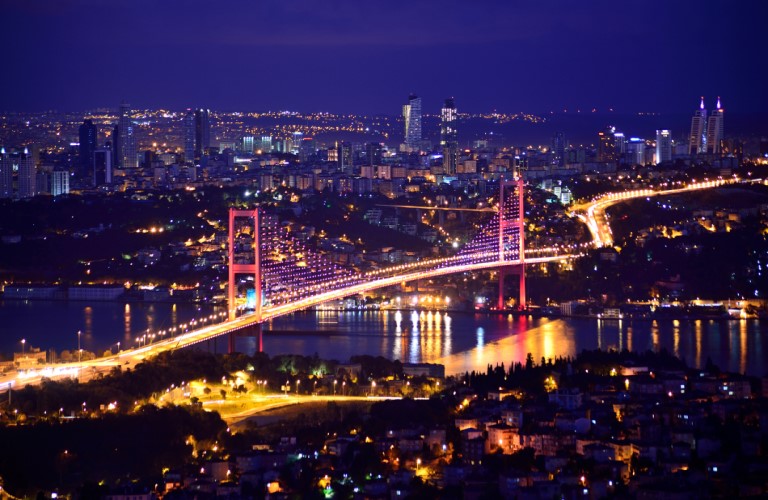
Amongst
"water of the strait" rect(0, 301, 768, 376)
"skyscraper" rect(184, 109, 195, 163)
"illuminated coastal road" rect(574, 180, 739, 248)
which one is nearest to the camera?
"water of the strait" rect(0, 301, 768, 376)

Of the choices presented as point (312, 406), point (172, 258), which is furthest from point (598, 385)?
point (172, 258)

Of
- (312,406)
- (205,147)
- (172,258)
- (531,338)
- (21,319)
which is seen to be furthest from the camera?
(205,147)

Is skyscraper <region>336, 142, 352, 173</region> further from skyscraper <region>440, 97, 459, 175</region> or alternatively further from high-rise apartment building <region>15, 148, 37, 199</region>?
high-rise apartment building <region>15, 148, 37, 199</region>

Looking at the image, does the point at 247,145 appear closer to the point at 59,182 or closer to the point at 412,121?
the point at 412,121

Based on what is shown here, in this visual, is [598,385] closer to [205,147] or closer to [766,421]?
[766,421]

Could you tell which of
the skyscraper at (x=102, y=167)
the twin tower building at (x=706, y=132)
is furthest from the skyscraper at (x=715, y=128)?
the skyscraper at (x=102, y=167)

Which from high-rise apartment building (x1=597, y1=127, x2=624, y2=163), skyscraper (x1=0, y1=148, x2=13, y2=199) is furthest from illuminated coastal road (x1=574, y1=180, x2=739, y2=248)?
skyscraper (x1=0, y1=148, x2=13, y2=199)

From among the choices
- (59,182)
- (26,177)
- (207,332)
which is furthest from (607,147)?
(207,332)

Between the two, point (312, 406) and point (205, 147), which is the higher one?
point (205, 147)
